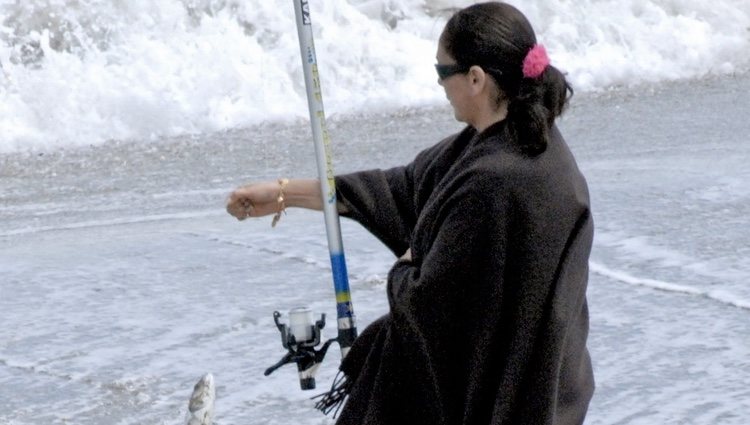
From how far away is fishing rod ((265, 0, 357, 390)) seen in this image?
331cm

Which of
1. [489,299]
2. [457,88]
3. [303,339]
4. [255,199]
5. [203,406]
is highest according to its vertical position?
[457,88]

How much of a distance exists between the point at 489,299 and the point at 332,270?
0.63m

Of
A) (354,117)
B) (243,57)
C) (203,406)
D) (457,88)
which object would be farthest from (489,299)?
(243,57)

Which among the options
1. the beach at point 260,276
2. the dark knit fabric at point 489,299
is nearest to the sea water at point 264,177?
the beach at point 260,276

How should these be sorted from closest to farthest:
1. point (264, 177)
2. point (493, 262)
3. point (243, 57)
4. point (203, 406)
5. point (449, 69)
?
point (493, 262) < point (449, 69) < point (203, 406) < point (264, 177) < point (243, 57)

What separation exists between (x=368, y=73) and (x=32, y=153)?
3.29 meters

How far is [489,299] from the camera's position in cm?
282

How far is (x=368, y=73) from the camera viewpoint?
1339 cm

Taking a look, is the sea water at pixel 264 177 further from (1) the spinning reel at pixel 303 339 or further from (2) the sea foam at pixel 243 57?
(1) the spinning reel at pixel 303 339

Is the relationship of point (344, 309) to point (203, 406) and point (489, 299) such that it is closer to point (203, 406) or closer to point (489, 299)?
point (203, 406)

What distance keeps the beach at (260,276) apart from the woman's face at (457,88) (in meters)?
1.86

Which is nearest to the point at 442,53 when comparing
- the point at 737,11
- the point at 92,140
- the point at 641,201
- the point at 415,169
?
the point at 415,169

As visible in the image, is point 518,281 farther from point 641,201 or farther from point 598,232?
point 641,201

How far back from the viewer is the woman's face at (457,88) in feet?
9.50
